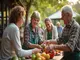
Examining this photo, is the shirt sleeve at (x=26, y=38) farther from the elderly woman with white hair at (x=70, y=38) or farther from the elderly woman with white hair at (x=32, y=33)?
the elderly woman with white hair at (x=70, y=38)

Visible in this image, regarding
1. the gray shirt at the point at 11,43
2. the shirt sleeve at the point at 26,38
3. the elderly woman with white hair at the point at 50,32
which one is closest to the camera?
the gray shirt at the point at 11,43

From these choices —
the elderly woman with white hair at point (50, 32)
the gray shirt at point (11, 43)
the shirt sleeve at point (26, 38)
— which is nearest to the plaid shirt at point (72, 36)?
the gray shirt at point (11, 43)

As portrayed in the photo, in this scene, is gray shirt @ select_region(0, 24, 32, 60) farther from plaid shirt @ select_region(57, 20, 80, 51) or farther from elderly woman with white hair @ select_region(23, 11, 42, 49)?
elderly woman with white hair @ select_region(23, 11, 42, 49)

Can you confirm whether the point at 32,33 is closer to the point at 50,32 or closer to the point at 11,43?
the point at 50,32

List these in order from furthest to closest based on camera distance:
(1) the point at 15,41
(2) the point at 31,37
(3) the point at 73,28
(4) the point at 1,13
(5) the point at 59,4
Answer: (5) the point at 59,4
(4) the point at 1,13
(2) the point at 31,37
(3) the point at 73,28
(1) the point at 15,41

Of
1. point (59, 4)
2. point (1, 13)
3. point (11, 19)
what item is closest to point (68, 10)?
point (11, 19)

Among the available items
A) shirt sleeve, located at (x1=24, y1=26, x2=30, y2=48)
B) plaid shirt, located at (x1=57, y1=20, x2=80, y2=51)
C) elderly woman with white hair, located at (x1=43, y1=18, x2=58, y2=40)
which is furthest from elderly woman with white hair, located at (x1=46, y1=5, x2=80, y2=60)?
elderly woman with white hair, located at (x1=43, y1=18, x2=58, y2=40)

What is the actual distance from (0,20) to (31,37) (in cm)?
1307

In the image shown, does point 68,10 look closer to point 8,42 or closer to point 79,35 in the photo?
point 79,35

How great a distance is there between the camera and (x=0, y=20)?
1817cm

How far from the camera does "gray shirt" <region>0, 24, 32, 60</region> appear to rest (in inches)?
152

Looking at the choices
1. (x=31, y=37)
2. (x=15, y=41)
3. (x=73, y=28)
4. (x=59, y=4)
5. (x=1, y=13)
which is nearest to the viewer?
(x=15, y=41)

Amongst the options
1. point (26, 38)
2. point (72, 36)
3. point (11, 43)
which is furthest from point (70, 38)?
point (26, 38)

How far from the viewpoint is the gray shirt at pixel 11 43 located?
12.6 feet
